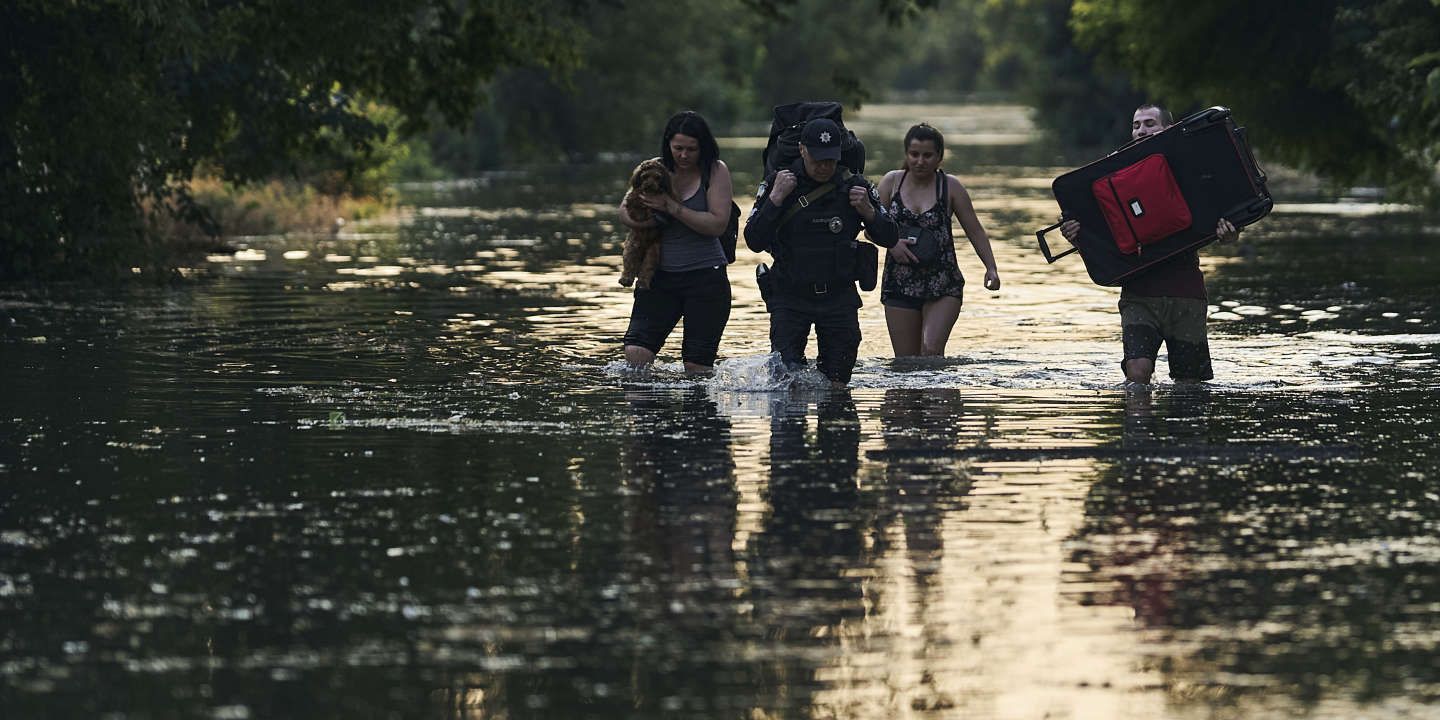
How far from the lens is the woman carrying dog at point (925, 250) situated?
46.0ft

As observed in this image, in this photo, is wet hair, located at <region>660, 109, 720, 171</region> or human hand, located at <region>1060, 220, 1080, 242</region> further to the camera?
human hand, located at <region>1060, 220, 1080, 242</region>

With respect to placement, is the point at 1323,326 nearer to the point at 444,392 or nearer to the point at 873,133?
the point at 444,392

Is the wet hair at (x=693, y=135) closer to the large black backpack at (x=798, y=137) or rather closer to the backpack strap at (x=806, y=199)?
the large black backpack at (x=798, y=137)

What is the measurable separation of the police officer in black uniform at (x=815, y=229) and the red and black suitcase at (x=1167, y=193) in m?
1.01

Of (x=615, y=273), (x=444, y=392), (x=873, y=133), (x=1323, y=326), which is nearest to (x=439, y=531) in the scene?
(x=444, y=392)

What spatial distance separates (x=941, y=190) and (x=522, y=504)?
16.8ft

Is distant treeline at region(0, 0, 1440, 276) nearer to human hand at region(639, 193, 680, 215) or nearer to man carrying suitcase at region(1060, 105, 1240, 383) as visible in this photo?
human hand at region(639, 193, 680, 215)

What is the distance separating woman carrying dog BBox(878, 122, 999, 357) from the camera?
46.0 feet

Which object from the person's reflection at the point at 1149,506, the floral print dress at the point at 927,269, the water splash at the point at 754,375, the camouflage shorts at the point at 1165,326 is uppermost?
the floral print dress at the point at 927,269

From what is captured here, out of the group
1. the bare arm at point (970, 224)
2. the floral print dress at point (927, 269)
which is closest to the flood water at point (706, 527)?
the floral print dress at point (927, 269)

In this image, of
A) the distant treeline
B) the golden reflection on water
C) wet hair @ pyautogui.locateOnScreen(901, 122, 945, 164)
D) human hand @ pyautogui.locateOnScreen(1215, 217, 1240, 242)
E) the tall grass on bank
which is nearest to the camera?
the golden reflection on water

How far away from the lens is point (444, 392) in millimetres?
13648

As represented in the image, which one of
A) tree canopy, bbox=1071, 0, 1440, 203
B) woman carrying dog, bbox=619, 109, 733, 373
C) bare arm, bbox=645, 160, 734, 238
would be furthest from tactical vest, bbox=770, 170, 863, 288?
tree canopy, bbox=1071, 0, 1440, 203

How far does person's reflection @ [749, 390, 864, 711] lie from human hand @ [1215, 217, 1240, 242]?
2.15 m
